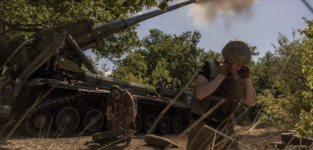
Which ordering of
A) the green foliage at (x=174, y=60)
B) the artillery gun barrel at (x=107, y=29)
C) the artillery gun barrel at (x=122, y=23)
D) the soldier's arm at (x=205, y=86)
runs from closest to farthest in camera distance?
the soldier's arm at (x=205, y=86) < the artillery gun barrel at (x=107, y=29) < the artillery gun barrel at (x=122, y=23) < the green foliage at (x=174, y=60)

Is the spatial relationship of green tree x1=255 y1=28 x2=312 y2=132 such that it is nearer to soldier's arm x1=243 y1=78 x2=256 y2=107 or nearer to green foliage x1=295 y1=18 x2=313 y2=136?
green foliage x1=295 y1=18 x2=313 y2=136

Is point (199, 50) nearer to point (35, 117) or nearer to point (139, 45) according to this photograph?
point (139, 45)

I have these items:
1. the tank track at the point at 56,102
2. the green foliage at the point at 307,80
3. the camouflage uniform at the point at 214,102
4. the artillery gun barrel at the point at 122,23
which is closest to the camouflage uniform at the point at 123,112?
the tank track at the point at 56,102

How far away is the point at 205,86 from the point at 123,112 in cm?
582

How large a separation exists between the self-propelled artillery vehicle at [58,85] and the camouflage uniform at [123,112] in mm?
1650

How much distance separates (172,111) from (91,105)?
18.6 feet

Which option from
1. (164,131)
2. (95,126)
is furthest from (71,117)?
(164,131)

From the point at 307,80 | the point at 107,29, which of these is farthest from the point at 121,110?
the point at 107,29

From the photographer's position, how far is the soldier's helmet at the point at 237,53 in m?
2.63

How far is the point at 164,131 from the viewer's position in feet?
52.2

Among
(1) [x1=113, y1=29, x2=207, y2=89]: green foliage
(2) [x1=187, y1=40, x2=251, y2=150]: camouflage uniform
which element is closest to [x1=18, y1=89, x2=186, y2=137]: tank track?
(2) [x1=187, y1=40, x2=251, y2=150]: camouflage uniform

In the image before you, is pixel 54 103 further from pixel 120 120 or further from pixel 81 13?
pixel 81 13

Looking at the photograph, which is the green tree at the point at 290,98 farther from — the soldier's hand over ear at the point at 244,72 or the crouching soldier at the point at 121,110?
the soldier's hand over ear at the point at 244,72

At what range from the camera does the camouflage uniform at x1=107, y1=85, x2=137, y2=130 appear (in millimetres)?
8156
